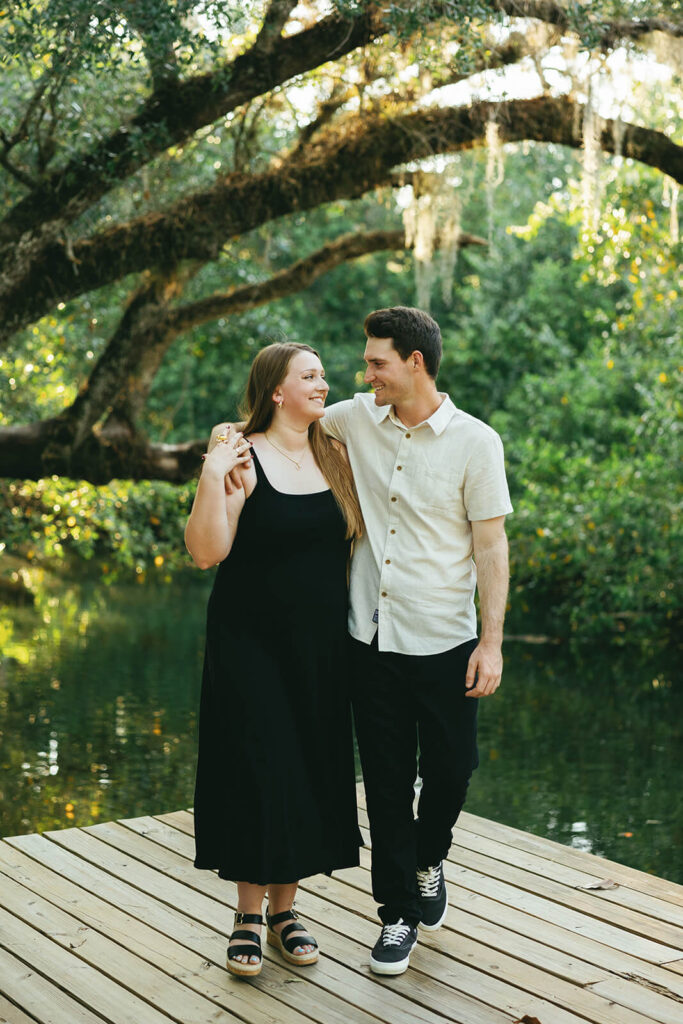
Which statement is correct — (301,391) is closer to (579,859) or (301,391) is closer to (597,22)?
(579,859)

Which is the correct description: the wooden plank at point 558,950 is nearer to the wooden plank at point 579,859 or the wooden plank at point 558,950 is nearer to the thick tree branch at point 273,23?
the wooden plank at point 579,859

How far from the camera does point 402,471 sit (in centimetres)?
321

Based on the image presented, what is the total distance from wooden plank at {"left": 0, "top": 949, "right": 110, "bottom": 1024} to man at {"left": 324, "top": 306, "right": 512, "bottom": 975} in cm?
80

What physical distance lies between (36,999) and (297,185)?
477 centimetres

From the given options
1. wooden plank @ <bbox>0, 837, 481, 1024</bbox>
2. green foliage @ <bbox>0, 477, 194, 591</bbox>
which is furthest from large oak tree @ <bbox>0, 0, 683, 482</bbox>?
wooden plank @ <bbox>0, 837, 481, 1024</bbox>

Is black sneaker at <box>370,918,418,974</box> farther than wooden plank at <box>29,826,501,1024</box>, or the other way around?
black sneaker at <box>370,918,418,974</box>

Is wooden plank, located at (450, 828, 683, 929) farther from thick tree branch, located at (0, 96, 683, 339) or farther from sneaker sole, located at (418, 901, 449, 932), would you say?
thick tree branch, located at (0, 96, 683, 339)

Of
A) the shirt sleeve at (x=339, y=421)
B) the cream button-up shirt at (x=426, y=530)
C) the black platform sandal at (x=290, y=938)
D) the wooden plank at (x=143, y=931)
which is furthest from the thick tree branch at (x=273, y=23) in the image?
the black platform sandal at (x=290, y=938)

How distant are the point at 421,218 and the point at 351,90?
0.88 metres

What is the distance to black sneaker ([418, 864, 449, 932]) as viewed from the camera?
3354 millimetres

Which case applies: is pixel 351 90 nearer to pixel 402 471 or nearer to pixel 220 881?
pixel 402 471

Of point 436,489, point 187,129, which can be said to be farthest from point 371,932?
point 187,129

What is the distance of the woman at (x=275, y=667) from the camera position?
10.0 ft

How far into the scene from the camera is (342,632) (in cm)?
318
